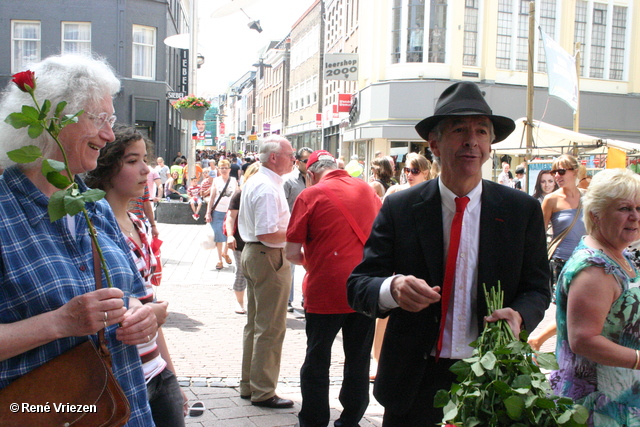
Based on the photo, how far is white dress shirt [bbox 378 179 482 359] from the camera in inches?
91.7

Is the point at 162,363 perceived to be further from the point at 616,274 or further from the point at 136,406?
the point at 616,274

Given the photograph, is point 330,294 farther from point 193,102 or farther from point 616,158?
point 193,102

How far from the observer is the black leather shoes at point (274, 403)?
4602 mm

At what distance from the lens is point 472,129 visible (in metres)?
2.42

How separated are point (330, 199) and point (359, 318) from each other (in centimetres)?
87

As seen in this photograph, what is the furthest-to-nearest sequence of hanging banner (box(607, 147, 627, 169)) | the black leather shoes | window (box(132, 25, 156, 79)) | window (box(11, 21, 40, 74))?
window (box(132, 25, 156, 79)) < window (box(11, 21, 40, 74)) < hanging banner (box(607, 147, 627, 169)) < the black leather shoes

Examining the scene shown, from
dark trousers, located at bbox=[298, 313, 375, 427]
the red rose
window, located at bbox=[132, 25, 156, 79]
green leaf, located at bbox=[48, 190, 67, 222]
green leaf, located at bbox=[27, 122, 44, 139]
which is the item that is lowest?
dark trousers, located at bbox=[298, 313, 375, 427]

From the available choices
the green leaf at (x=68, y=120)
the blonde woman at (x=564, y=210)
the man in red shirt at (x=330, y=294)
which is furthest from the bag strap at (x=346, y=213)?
the blonde woman at (x=564, y=210)

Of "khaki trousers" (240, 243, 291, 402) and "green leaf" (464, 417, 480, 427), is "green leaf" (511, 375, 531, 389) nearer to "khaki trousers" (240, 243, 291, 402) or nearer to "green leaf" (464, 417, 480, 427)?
"green leaf" (464, 417, 480, 427)

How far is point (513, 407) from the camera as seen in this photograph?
166cm

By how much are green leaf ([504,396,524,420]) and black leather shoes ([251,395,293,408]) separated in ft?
10.5

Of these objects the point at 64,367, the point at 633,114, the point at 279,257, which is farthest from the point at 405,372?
the point at 633,114

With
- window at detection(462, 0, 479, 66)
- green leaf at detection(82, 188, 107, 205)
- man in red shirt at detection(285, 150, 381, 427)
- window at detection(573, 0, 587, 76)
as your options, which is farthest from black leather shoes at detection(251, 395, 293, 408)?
window at detection(573, 0, 587, 76)

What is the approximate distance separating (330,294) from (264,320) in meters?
0.83
